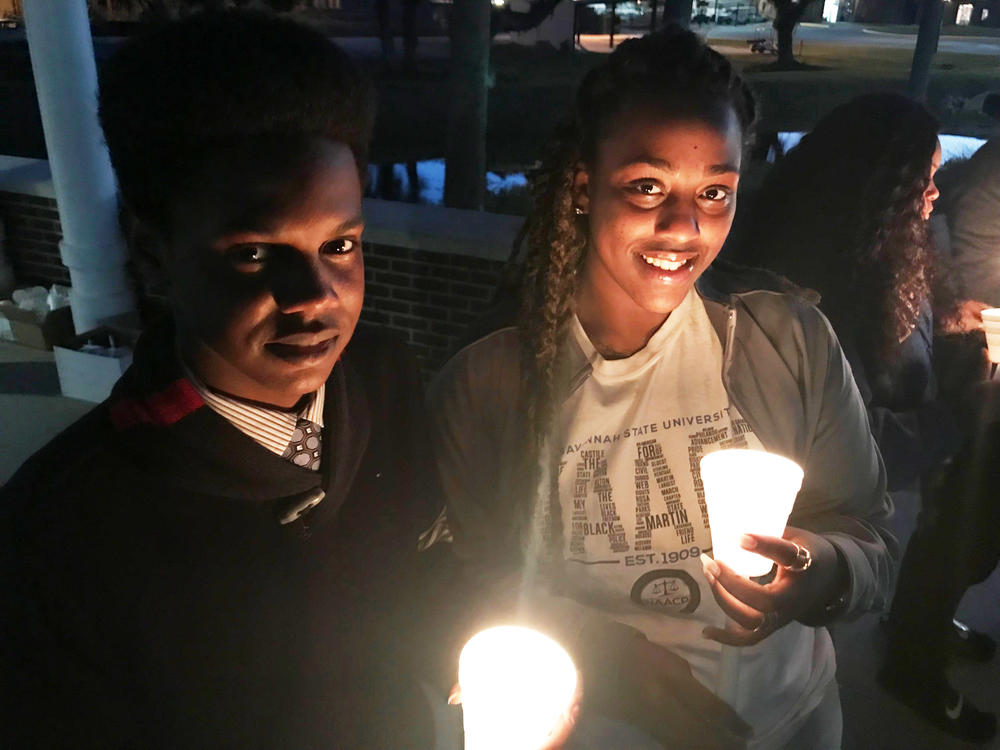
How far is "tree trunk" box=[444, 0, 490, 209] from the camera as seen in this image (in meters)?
7.98

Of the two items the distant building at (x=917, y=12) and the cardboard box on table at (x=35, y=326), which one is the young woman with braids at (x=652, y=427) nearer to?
the cardboard box on table at (x=35, y=326)

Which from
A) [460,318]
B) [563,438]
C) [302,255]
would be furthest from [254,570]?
[460,318]

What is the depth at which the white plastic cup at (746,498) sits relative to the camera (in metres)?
1.56

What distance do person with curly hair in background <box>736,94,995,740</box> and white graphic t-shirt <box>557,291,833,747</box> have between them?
1.13m

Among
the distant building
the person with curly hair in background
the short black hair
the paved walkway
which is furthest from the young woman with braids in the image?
the distant building

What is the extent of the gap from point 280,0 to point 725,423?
3.86 m

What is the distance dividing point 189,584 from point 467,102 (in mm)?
7763

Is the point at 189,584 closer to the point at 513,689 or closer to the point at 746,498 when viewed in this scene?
the point at 513,689

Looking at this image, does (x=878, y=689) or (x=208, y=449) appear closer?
(x=208, y=449)

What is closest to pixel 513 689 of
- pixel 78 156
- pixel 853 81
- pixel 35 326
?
pixel 78 156

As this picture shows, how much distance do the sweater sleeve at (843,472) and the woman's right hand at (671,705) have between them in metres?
0.46

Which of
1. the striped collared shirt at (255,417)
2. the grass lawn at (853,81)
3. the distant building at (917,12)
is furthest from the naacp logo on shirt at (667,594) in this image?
the distant building at (917,12)

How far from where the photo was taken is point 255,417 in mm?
1400

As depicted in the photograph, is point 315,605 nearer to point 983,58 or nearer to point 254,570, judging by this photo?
point 254,570
